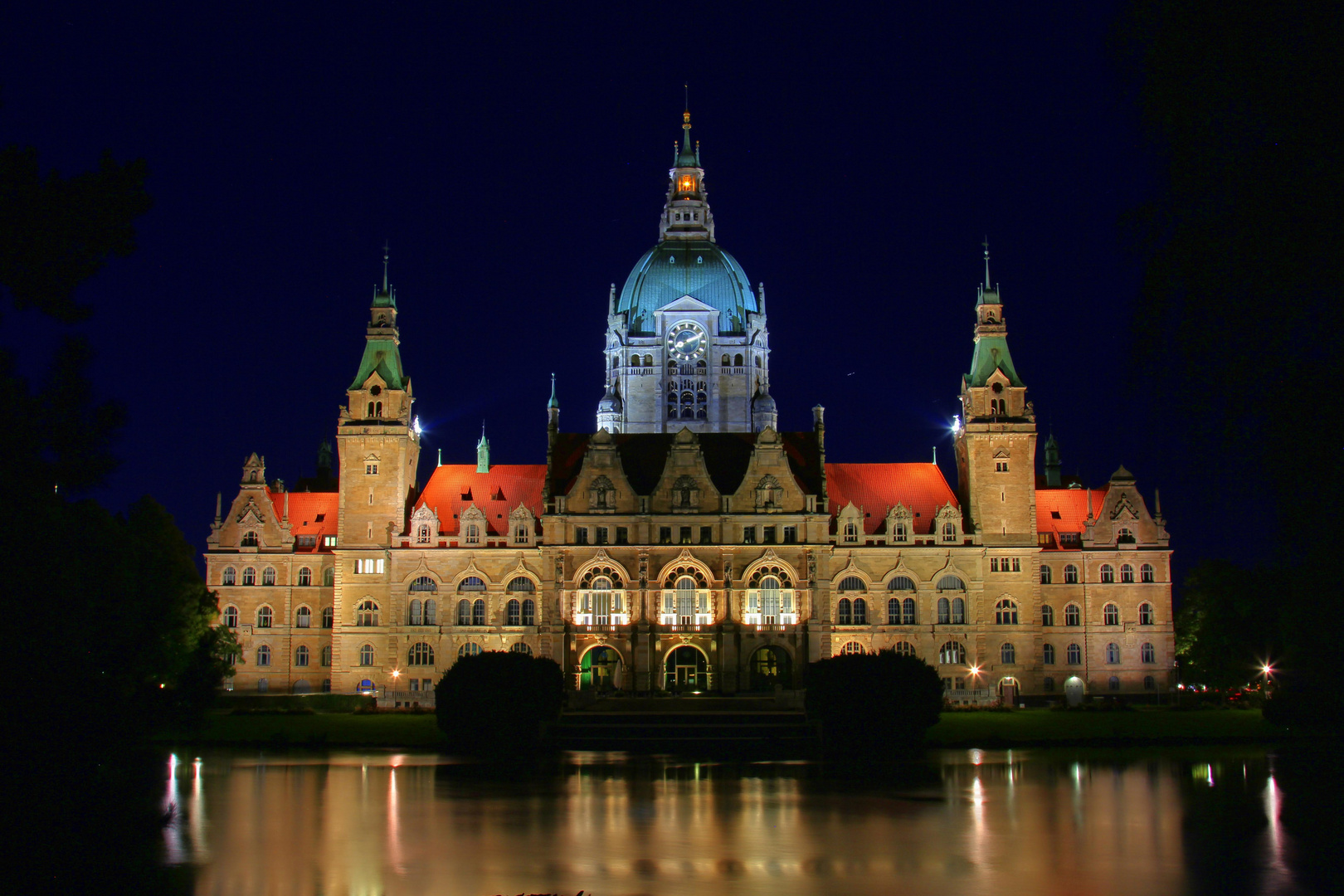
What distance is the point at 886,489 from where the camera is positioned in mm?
91062

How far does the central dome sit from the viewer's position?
4515 inches

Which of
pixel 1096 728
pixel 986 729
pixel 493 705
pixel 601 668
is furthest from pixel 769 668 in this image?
pixel 493 705

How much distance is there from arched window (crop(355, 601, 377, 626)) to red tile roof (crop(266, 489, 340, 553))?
255 inches

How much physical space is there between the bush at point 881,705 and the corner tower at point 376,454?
147 ft

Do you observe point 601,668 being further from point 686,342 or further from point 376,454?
point 686,342

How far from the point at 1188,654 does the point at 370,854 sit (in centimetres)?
7436

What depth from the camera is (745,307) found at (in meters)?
116

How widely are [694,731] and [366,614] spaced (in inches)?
1444

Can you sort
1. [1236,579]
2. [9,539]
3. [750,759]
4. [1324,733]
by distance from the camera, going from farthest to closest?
[1236,579]
[1324,733]
[750,759]
[9,539]

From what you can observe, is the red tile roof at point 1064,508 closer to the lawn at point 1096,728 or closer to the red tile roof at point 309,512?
the lawn at point 1096,728

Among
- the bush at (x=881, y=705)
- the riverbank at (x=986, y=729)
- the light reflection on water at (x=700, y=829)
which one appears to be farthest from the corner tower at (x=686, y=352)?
the light reflection on water at (x=700, y=829)

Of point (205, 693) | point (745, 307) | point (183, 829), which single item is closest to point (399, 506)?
point (745, 307)

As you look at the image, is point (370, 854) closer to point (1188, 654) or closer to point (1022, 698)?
point (1022, 698)

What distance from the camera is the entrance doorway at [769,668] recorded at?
264ft
